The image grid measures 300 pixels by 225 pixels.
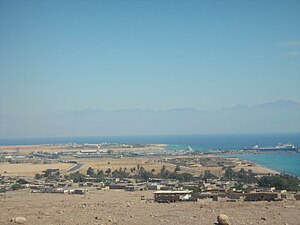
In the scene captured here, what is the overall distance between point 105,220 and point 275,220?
5.33 m

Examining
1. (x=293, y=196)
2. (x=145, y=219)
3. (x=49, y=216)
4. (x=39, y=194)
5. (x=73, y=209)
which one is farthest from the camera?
(x=39, y=194)

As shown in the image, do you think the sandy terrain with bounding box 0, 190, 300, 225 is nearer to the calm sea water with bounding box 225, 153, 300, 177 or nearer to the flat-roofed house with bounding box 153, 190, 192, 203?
the flat-roofed house with bounding box 153, 190, 192, 203

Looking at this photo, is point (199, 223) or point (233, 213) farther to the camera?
point (233, 213)

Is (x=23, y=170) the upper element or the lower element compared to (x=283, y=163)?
lower

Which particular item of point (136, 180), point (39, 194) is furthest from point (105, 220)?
point (136, 180)

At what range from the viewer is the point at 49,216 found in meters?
16.6

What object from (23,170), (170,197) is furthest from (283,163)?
(170,197)

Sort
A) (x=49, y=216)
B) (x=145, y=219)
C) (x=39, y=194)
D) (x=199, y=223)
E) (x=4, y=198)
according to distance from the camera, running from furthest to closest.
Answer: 1. (x=39, y=194)
2. (x=4, y=198)
3. (x=49, y=216)
4. (x=145, y=219)
5. (x=199, y=223)

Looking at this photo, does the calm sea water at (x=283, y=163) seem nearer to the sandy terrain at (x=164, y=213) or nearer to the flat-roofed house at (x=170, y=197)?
the flat-roofed house at (x=170, y=197)

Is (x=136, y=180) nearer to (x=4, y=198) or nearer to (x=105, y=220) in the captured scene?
(x=4, y=198)

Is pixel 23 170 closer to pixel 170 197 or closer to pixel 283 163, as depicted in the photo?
pixel 283 163

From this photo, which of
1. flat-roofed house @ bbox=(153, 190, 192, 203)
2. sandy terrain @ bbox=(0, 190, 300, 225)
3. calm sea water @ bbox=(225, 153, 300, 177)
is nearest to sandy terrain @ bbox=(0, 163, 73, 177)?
calm sea water @ bbox=(225, 153, 300, 177)

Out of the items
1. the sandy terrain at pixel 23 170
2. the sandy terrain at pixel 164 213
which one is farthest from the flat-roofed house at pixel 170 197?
the sandy terrain at pixel 23 170

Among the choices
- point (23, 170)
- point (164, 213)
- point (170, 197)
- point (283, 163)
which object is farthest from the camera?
point (283, 163)
